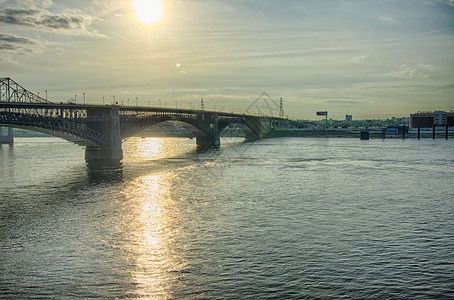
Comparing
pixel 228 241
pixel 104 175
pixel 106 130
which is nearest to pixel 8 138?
pixel 106 130

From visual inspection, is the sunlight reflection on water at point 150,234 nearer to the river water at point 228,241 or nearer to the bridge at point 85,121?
the river water at point 228,241

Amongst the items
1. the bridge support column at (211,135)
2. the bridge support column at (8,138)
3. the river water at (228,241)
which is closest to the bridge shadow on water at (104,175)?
the river water at (228,241)

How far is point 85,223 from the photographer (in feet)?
103

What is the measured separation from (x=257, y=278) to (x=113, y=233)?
1283 centimetres

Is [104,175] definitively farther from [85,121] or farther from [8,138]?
[8,138]

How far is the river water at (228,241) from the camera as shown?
61.7ft

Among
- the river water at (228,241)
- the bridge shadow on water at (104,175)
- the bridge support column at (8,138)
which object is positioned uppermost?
the bridge support column at (8,138)

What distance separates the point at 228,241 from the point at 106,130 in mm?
72427

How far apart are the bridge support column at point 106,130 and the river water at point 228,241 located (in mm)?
41042

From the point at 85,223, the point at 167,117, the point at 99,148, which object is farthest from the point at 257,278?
the point at 167,117

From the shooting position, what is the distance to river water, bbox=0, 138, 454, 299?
18.8 metres

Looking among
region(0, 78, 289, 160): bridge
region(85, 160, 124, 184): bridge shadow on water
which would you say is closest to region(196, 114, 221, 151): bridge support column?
region(0, 78, 289, 160): bridge

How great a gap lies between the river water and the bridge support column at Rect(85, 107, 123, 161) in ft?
135

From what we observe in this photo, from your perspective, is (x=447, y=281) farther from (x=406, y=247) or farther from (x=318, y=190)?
(x=318, y=190)
